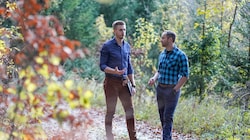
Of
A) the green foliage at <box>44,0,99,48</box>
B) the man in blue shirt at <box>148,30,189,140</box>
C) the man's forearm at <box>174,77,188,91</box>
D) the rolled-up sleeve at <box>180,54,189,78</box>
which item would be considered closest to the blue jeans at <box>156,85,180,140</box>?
the man in blue shirt at <box>148,30,189,140</box>

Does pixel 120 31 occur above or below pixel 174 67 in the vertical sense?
above

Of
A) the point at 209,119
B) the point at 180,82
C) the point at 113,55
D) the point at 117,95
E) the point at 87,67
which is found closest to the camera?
the point at 180,82

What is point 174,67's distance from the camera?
20.8ft

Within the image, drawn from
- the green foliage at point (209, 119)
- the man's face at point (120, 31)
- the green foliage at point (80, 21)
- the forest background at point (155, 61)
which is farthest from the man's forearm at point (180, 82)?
the green foliage at point (80, 21)

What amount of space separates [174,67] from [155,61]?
11480mm

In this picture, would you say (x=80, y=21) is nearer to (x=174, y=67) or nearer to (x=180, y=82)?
(x=174, y=67)

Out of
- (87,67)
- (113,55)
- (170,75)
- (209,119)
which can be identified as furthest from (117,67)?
(87,67)

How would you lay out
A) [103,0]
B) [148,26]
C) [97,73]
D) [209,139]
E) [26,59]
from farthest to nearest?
[103,0], [97,73], [148,26], [209,139], [26,59]

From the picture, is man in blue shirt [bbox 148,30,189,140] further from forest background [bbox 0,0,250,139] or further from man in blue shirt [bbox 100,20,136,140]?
forest background [bbox 0,0,250,139]

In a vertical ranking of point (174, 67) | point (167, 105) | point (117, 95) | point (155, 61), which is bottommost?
point (155, 61)

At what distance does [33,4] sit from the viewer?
2275 mm

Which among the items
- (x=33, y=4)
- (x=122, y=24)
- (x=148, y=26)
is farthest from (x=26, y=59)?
(x=148, y=26)

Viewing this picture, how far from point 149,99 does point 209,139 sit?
168 inches

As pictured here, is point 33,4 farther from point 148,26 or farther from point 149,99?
point 148,26
